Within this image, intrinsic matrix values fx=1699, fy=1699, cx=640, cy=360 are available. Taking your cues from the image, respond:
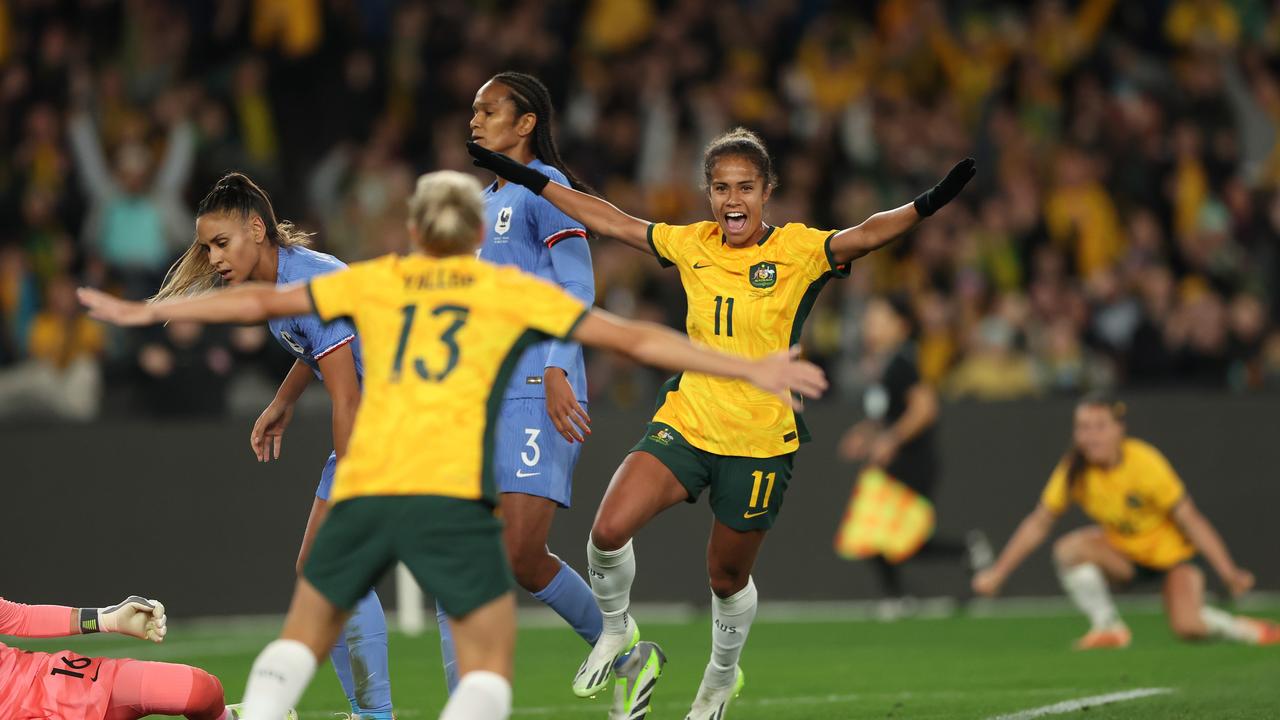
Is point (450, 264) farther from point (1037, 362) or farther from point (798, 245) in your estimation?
point (1037, 362)

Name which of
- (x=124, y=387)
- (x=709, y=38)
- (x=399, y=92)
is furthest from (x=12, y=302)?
(x=709, y=38)

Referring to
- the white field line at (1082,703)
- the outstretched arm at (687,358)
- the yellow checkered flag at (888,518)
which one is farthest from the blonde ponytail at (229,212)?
the yellow checkered flag at (888,518)

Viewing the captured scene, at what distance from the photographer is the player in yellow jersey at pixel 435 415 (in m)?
4.75

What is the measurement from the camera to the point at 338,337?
241 inches

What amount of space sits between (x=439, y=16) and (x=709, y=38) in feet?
8.83

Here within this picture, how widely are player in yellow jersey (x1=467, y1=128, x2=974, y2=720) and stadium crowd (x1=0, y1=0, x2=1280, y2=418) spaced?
7048 millimetres

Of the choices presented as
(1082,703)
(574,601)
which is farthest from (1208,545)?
(574,601)

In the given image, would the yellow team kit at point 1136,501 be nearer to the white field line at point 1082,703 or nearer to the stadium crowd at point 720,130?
the white field line at point 1082,703

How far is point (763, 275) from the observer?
271 inches

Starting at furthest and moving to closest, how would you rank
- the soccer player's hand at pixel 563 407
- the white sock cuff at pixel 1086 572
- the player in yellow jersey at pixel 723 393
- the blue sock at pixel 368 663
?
the white sock cuff at pixel 1086 572
the player in yellow jersey at pixel 723 393
the soccer player's hand at pixel 563 407
the blue sock at pixel 368 663

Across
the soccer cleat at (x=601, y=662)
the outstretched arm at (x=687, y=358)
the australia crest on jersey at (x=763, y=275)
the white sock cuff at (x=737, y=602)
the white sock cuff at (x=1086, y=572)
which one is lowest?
the white sock cuff at (x=1086, y=572)

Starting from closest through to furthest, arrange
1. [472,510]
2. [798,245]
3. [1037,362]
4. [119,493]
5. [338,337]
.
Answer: [472,510], [338,337], [798,245], [119,493], [1037,362]

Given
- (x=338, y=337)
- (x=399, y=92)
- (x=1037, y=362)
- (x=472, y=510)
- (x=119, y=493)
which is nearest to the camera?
(x=472, y=510)

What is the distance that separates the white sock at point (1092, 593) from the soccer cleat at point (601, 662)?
200 inches
